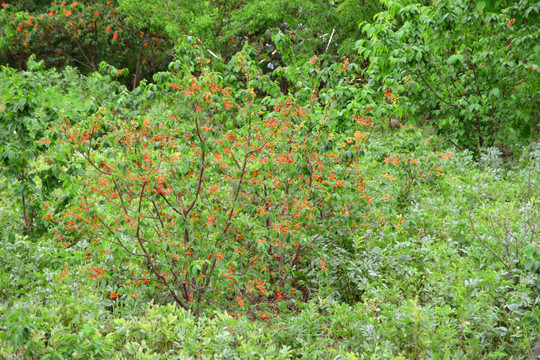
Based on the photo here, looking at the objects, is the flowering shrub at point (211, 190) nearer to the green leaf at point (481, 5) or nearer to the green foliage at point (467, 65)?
the green foliage at point (467, 65)

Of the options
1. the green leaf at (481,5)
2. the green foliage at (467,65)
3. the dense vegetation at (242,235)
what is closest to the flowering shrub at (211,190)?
the dense vegetation at (242,235)

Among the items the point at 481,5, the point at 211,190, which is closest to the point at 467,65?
the point at 481,5

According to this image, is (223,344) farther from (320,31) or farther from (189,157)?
(320,31)

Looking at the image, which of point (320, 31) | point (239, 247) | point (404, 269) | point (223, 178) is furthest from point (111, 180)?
point (320, 31)

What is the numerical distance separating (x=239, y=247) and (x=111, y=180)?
1284 millimetres

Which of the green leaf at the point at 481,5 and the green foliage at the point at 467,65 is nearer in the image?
the green leaf at the point at 481,5

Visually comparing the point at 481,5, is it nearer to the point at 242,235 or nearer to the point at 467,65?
the point at 467,65

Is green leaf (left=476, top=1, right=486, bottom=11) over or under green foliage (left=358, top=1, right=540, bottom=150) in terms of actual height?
over

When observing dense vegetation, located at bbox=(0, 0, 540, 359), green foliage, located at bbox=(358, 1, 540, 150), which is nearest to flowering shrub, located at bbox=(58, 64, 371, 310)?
dense vegetation, located at bbox=(0, 0, 540, 359)

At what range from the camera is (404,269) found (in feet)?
14.6

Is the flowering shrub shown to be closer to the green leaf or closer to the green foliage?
the green foliage

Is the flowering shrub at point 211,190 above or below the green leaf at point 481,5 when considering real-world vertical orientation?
below

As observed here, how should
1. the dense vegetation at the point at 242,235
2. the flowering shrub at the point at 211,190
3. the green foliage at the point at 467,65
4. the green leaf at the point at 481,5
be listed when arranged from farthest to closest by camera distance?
the green foliage at the point at 467,65, the green leaf at the point at 481,5, the flowering shrub at the point at 211,190, the dense vegetation at the point at 242,235

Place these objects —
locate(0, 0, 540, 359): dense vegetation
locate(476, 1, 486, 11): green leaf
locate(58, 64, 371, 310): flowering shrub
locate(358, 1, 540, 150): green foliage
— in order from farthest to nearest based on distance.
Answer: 1. locate(358, 1, 540, 150): green foliage
2. locate(476, 1, 486, 11): green leaf
3. locate(58, 64, 371, 310): flowering shrub
4. locate(0, 0, 540, 359): dense vegetation
